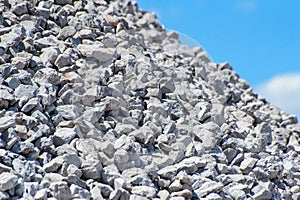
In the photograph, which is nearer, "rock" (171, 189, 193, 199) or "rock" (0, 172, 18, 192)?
"rock" (0, 172, 18, 192)

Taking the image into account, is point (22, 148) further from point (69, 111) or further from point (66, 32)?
point (66, 32)

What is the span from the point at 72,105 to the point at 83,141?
352 millimetres

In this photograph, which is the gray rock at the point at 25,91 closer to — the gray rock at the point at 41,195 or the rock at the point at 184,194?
the gray rock at the point at 41,195

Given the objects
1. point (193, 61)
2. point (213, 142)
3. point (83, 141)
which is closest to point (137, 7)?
point (193, 61)

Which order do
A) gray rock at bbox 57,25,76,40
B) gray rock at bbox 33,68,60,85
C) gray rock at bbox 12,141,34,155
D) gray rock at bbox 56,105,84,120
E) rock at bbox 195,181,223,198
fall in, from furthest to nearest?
1. gray rock at bbox 57,25,76,40
2. gray rock at bbox 33,68,60,85
3. gray rock at bbox 56,105,84,120
4. rock at bbox 195,181,223,198
5. gray rock at bbox 12,141,34,155

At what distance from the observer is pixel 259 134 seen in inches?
181

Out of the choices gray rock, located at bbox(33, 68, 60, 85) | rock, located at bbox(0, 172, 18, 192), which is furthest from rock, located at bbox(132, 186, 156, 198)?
gray rock, located at bbox(33, 68, 60, 85)

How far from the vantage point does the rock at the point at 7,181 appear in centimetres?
279

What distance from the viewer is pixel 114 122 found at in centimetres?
373

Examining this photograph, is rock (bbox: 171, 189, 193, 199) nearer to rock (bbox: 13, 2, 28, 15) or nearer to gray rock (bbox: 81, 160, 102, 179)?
gray rock (bbox: 81, 160, 102, 179)

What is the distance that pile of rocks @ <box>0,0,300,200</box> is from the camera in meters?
3.17

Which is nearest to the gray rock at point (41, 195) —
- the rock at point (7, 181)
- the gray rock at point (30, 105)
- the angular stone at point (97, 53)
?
the rock at point (7, 181)

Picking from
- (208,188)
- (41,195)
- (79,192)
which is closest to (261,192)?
(208,188)

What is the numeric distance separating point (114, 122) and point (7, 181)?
3.54 feet
